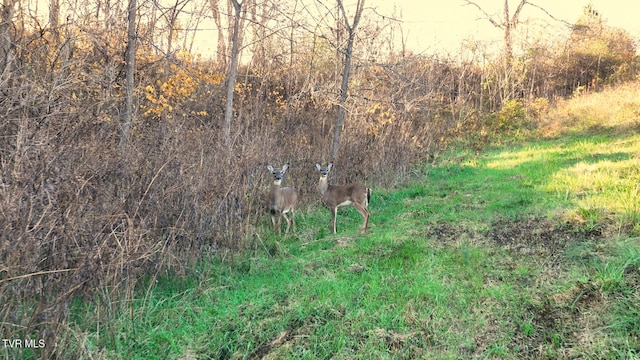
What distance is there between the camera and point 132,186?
4.75 metres

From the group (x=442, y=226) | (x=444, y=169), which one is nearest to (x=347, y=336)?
(x=442, y=226)

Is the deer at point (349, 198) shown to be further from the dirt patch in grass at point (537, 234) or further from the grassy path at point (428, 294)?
the dirt patch in grass at point (537, 234)

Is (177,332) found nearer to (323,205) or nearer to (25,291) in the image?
(25,291)

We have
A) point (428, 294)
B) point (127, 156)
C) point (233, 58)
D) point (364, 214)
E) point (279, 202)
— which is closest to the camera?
point (428, 294)

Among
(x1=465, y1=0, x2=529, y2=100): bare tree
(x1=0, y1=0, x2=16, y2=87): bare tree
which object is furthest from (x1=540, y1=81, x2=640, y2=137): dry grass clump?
(x1=0, y1=0, x2=16, y2=87): bare tree

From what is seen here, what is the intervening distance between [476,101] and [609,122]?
21.4 ft

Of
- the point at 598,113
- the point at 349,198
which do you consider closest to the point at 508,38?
the point at 598,113

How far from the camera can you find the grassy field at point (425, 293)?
3.66 metres

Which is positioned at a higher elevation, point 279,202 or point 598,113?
point 598,113

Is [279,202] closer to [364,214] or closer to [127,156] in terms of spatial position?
[364,214]

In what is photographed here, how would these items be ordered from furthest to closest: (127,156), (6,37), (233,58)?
(233,58) → (6,37) → (127,156)

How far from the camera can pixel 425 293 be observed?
445 centimetres

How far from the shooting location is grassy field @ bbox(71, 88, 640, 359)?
3.66 meters

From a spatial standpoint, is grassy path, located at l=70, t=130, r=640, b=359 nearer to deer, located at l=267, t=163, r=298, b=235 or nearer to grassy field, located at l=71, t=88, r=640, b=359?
grassy field, located at l=71, t=88, r=640, b=359
